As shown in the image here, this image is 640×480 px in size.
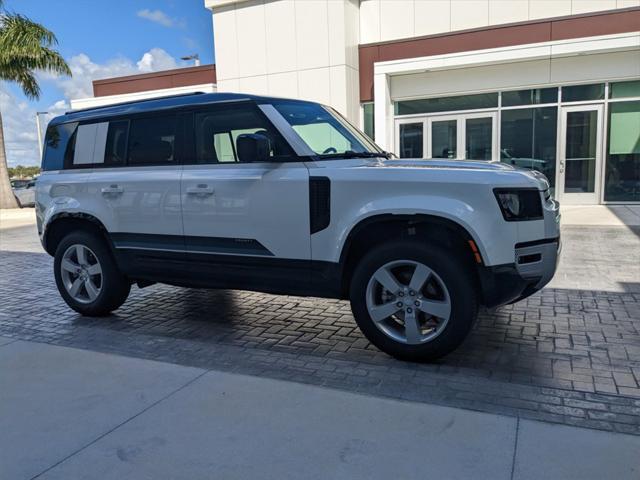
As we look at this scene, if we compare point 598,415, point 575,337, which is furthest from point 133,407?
point 575,337

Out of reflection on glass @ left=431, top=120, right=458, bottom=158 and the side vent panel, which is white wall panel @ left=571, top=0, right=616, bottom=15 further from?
the side vent panel

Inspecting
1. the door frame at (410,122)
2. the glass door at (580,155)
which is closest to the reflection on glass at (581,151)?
the glass door at (580,155)

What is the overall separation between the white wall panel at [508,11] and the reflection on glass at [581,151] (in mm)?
2951

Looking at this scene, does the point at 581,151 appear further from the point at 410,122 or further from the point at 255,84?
the point at 255,84

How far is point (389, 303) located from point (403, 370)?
0.50 m

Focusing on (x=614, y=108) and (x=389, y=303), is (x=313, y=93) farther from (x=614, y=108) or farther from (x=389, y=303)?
(x=389, y=303)

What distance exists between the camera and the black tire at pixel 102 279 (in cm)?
550

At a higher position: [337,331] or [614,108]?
[614,108]

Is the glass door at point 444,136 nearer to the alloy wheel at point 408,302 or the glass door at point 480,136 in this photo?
the glass door at point 480,136

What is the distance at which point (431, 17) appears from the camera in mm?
15703

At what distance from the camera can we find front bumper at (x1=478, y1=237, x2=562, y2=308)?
3.83 meters

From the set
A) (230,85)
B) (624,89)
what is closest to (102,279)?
(230,85)

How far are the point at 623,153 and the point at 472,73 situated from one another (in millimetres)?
4530

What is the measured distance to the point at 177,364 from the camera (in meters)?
4.31
